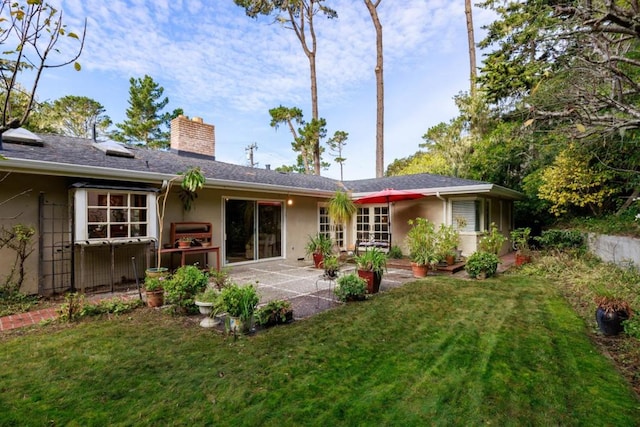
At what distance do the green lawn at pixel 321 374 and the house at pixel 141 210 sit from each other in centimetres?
240

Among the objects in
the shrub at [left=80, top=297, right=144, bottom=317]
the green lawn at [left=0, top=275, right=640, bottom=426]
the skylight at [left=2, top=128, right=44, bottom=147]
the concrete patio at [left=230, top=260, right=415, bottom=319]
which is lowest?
the green lawn at [left=0, top=275, right=640, bottom=426]

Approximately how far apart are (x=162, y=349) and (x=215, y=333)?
0.66 m

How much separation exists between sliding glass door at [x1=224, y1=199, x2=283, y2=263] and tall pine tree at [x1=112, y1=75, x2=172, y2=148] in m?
18.6

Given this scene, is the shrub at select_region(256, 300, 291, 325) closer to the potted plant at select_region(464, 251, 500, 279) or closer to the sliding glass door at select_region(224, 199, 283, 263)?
the sliding glass door at select_region(224, 199, 283, 263)

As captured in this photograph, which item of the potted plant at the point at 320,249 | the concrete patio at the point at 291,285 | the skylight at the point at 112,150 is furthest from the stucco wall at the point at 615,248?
the skylight at the point at 112,150

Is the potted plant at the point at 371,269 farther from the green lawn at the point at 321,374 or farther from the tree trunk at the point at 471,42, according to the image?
the tree trunk at the point at 471,42

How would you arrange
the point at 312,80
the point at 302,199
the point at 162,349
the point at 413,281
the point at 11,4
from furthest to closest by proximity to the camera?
1. the point at 312,80
2. the point at 302,199
3. the point at 413,281
4. the point at 162,349
5. the point at 11,4

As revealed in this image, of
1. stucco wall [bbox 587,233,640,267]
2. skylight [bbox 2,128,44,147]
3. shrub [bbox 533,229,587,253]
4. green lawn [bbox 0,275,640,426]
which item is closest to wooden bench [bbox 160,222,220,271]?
green lawn [bbox 0,275,640,426]

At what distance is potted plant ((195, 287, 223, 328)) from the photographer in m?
4.25

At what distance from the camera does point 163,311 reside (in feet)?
16.1

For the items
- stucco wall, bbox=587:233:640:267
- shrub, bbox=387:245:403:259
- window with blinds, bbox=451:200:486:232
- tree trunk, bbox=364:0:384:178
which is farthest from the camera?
tree trunk, bbox=364:0:384:178

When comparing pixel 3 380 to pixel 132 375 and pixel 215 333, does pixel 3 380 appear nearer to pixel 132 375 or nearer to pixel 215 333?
pixel 132 375

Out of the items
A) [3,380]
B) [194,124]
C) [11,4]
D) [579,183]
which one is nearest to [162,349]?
[3,380]

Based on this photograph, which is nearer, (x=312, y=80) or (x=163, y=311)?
(x=163, y=311)
